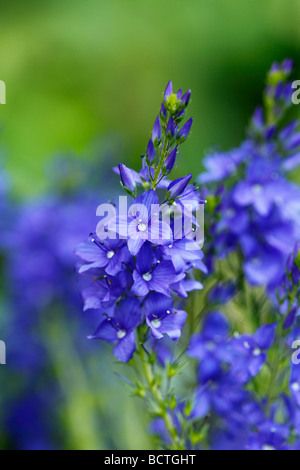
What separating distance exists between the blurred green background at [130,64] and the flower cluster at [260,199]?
4.36ft

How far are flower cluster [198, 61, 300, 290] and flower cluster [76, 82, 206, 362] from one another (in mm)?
234

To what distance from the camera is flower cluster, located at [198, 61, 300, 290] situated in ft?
3.64

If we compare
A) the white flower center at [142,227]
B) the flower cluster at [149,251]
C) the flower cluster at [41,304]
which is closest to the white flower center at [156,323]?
the flower cluster at [149,251]

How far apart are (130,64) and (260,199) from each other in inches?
68.0

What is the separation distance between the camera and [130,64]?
8.73ft

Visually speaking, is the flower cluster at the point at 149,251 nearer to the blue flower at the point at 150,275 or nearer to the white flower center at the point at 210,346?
the blue flower at the point at 150,275

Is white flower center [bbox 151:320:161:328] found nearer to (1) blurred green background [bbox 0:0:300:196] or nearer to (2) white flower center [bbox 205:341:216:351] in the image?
(2) white flower center [bbox 205:341:216:351]

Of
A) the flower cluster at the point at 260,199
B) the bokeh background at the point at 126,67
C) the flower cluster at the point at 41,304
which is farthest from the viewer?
the bokeh background at the point at 126,67

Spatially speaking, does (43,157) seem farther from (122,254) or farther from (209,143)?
(122,254)

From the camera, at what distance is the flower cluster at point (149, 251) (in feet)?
2.67

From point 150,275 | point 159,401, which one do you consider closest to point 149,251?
point 150,275

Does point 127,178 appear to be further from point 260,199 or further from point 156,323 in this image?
point 260,199

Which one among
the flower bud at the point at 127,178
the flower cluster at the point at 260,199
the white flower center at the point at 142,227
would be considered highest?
the flower cluster at the point at 260,199

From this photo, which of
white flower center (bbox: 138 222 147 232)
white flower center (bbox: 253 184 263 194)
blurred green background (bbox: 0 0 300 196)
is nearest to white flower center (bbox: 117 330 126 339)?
white flower center (bbox: 138 222 147 232)
